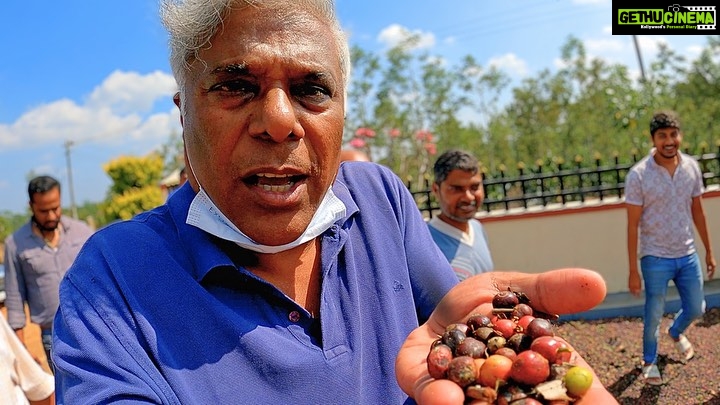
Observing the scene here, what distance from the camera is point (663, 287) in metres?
4.92

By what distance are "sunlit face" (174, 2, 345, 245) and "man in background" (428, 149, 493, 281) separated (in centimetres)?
279

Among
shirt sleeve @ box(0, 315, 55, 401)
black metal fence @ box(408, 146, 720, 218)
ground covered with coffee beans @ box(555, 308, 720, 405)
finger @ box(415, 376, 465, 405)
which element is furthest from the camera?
black metal fence @ box(408, 146, 720, 218)

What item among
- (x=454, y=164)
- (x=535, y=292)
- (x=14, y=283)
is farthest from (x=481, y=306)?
(x=14, y=283)

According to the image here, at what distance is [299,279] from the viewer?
141 cm

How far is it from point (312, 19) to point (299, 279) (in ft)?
2.10

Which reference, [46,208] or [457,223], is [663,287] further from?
[46,208]

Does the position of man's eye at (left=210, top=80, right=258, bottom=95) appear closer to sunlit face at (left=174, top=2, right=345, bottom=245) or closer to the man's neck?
sunlit face at (left=174, top=2, right=345, bottom=245)

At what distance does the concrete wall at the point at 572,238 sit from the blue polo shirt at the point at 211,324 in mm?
6308

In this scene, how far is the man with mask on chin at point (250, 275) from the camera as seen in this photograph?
44.7 inches

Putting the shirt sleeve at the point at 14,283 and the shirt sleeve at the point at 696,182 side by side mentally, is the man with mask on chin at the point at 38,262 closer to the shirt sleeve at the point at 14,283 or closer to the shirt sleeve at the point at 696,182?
the shirt sleeve at the point at 14,283

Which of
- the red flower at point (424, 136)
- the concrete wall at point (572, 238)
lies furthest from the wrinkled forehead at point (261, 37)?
the red flower at point (424, 136)

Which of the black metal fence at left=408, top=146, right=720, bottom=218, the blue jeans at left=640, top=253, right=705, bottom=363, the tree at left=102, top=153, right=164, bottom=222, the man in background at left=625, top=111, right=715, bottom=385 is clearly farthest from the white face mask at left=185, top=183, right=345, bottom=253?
the tree at left=102, top=153, right=164, bottom=222

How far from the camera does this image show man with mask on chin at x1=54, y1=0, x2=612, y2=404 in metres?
1.14

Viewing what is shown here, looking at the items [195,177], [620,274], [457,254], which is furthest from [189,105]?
[620,274]
